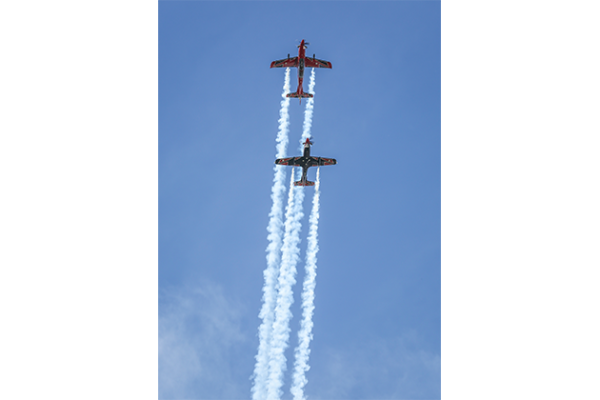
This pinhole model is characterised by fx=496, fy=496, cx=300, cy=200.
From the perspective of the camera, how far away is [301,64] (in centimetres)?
5428

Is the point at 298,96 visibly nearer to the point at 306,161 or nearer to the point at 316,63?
the point at 316,63

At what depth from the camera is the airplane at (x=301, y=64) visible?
54156 mm

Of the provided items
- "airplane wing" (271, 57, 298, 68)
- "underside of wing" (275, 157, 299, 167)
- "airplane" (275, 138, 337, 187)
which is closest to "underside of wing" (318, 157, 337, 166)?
"airplane" (275, 138, 337, 187)

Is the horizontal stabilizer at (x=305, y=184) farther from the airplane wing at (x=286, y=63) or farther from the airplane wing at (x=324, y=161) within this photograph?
the airplane wing at (x=286, y=63)

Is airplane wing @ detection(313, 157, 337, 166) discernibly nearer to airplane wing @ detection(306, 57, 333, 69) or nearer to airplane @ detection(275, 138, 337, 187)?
airplane @ detection(275, 138, 337, 187)

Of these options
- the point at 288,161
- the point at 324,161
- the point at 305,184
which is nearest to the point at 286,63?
the point at 288,161

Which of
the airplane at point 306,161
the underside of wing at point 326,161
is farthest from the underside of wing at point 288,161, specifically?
the underside of wing at point 326,161

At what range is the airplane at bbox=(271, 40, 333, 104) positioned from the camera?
178 ft
